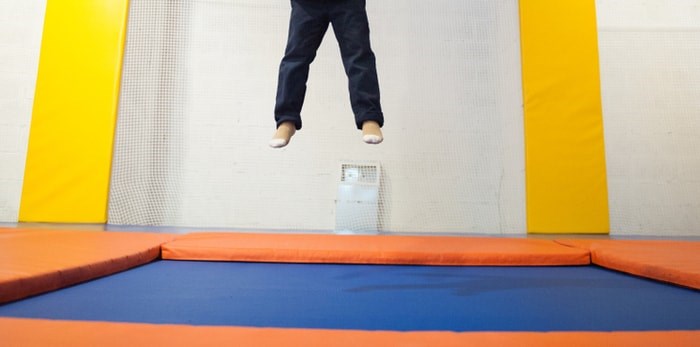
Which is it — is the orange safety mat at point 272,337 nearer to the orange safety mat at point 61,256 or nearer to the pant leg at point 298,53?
the orange safety mat at point 61,256

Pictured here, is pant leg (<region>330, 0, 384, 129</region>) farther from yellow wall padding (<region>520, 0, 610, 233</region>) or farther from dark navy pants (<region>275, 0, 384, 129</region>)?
yellow wall padding (<region>520, 0, 610, 233</region>)

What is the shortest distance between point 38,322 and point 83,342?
17 cm

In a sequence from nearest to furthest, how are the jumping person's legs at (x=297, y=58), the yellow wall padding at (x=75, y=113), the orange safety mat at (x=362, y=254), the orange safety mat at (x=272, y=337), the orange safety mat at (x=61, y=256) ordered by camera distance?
the orange safety mat at (x=272, y=337) < the orange safety mat at (x=61, y=256) < the jumping person's legs at (x=297, y=58) < the orange safety mat at (x=362, y=254) < the yellow wall padding at (x=75, y=113)

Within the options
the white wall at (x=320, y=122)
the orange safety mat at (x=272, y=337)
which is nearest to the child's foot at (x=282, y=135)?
the orange safety mat at (x=272, y=337)

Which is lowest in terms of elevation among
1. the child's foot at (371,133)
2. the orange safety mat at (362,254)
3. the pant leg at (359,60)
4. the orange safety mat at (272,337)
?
the orange safety mat at (272,337)

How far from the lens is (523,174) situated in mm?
3719

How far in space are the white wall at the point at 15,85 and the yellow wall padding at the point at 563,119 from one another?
4298 millimetres

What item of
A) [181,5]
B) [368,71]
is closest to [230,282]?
[368,71]

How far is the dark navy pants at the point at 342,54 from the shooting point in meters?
1.56

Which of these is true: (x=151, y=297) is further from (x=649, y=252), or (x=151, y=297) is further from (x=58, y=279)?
(x=649, y=252)

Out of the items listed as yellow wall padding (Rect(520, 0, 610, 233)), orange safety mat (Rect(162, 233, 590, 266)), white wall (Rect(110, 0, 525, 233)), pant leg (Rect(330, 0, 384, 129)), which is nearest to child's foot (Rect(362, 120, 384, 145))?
pant leg (Rect(330, 0, 384, 129))

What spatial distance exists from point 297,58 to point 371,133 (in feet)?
1.36

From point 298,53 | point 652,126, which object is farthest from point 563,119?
point 298,53

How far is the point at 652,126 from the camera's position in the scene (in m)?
3.92
